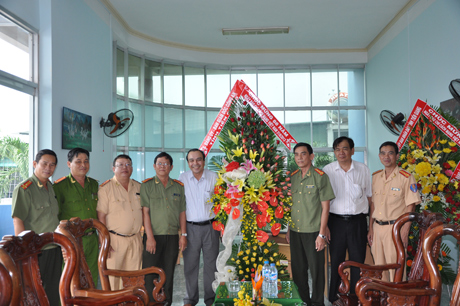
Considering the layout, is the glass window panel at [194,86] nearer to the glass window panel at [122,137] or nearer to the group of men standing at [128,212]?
the glass window panel at [122,137]

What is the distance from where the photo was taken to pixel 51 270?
111 inches

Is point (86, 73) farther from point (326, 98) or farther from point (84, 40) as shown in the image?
point (326, 98)

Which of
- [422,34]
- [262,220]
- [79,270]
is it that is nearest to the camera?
[79,270]

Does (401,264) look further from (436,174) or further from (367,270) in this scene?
(436,174)

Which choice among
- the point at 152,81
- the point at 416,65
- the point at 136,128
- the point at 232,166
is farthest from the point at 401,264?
the point at 152,81

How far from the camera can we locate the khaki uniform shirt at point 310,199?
3.37 metres

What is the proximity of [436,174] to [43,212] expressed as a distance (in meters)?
3.60

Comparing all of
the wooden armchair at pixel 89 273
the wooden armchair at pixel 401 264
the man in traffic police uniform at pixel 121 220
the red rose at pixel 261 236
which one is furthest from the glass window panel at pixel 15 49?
the wooden armchair at pixel 401 264

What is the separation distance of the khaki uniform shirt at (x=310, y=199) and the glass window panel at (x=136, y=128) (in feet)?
17.5

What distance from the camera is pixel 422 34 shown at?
630 cm

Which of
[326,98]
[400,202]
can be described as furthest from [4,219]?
[326,98]

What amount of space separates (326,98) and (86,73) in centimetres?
632

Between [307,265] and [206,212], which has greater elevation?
[206,212]

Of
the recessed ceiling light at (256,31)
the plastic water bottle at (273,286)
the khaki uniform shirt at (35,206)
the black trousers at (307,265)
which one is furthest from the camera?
the recessed ceiling light at (256,31)
